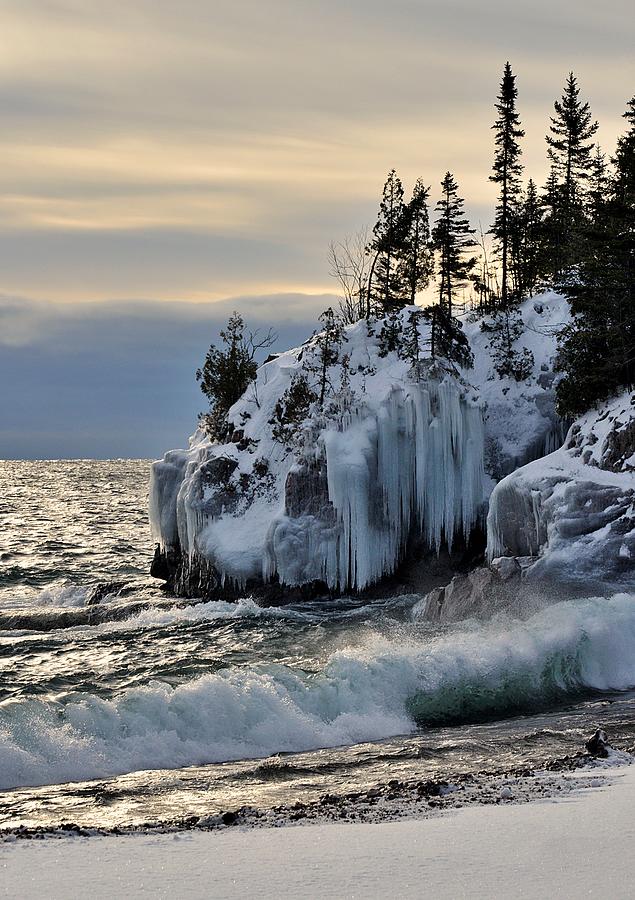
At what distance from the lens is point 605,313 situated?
1240 inches

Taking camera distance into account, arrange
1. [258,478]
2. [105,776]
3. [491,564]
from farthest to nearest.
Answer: [258,478]
[491,564]
[105,776]

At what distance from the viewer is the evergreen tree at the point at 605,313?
98.1ft

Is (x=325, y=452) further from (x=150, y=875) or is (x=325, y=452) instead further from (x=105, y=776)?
(x=150, y=875)

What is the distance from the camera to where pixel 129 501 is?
298 ft

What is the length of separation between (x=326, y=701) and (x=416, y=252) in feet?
112

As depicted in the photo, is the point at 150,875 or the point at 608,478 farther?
the point at 608,478

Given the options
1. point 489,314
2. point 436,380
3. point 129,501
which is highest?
point 489,314

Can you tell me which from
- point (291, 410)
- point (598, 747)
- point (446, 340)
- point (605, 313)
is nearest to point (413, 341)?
point (446, 340)

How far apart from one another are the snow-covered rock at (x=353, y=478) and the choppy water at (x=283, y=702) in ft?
7.39

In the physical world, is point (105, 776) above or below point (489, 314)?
below

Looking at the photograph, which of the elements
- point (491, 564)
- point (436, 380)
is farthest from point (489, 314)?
point (491, 564)

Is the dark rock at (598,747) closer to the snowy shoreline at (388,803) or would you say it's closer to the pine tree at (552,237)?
the snowy shoreline at (388,803)

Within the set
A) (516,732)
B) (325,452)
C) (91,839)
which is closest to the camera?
(91,839)

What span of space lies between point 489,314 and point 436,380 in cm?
884
